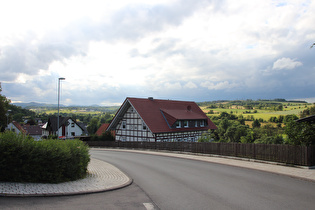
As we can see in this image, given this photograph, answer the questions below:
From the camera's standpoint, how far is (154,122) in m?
35.4

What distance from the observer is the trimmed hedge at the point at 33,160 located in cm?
775

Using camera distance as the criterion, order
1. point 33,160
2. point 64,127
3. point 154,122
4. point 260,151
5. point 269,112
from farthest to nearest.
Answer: point 64,127
point 269,112
point 154,122
point 260,151
point 33,160

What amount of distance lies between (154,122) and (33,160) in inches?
1090

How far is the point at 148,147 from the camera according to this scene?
3062cm

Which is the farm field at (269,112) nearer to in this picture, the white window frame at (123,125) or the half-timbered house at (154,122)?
the half-timbered house at (154,122)

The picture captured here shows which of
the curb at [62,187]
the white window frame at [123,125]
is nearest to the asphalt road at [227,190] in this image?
the curb at [62,187]

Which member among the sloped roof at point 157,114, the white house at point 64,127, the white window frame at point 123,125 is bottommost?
the white house at point 64,127

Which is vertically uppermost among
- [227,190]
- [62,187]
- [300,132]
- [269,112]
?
[269,112]

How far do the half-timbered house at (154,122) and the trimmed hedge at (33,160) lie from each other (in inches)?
961

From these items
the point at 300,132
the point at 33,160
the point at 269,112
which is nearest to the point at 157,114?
the point at 300,132

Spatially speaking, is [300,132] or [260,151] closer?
[300,132]

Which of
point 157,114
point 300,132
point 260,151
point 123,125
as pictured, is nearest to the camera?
point 300,132

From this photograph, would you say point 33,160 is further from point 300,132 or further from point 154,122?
point 154,122

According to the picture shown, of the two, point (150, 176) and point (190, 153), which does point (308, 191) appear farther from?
point (190, 153)
